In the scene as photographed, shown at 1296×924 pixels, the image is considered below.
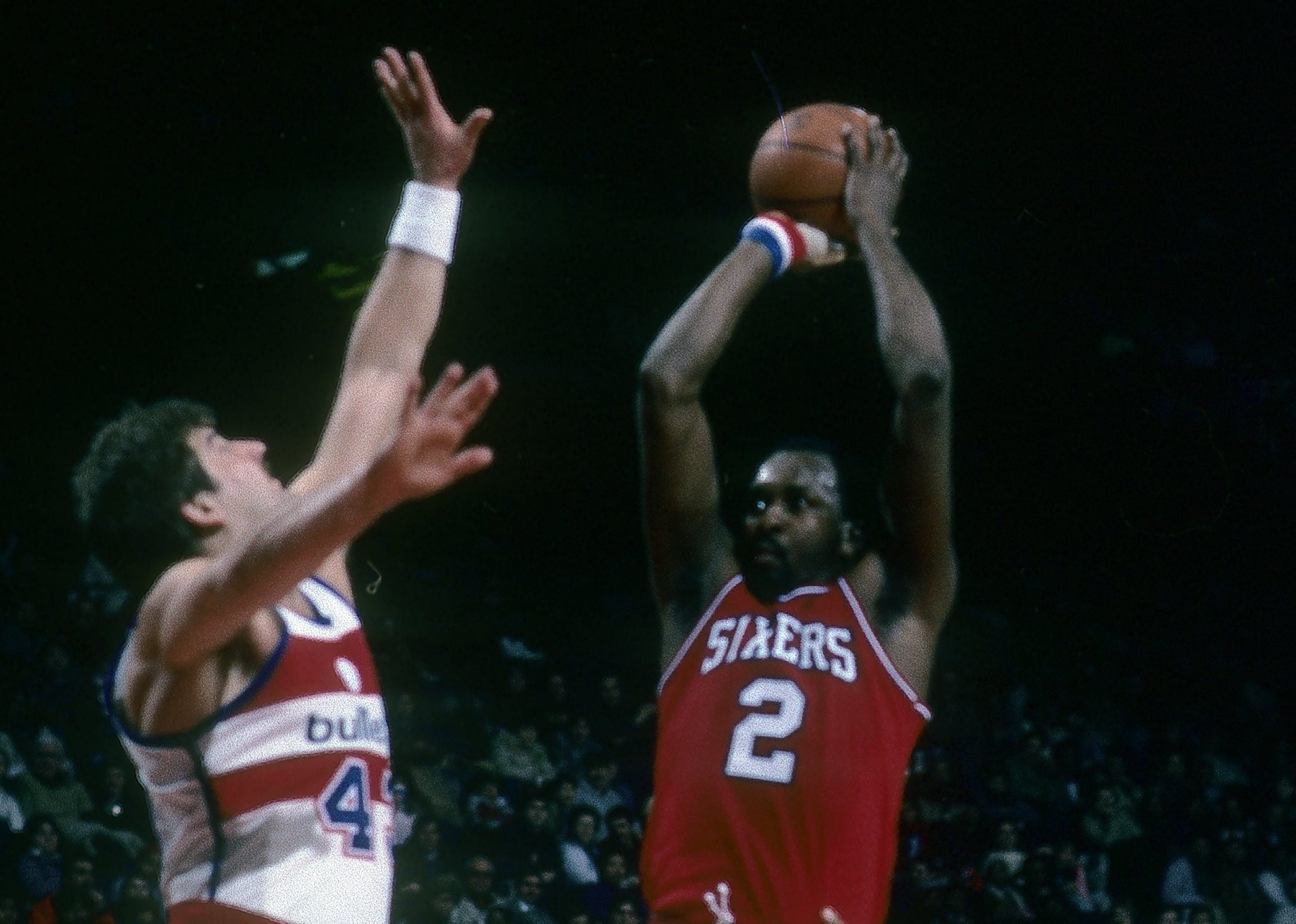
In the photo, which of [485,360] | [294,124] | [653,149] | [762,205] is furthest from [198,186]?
[762,205]

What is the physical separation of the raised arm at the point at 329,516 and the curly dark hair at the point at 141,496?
0.29 m

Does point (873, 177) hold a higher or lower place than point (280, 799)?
higher

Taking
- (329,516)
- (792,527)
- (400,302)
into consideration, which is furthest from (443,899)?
(329,516)

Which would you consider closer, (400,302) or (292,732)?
(292,732)

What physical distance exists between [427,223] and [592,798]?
5.74 meters

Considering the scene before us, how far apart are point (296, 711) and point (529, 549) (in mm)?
9094

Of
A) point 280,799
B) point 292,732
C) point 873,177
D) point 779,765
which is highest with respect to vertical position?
point 873,177

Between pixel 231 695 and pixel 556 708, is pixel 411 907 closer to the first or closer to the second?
pixel 556 708

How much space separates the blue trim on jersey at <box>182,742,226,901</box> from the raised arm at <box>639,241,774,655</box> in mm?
1236

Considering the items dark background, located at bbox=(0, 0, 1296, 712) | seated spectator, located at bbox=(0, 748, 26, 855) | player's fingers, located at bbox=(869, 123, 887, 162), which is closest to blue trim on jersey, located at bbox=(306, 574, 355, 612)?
player's fingers, located at bbox=(869, 123, 887, 162)

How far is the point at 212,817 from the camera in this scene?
8.93ft

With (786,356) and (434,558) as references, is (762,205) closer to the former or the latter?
(786,356)

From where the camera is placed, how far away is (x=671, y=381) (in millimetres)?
3641

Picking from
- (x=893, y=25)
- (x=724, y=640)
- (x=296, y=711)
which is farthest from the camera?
(x=893, y=25)
